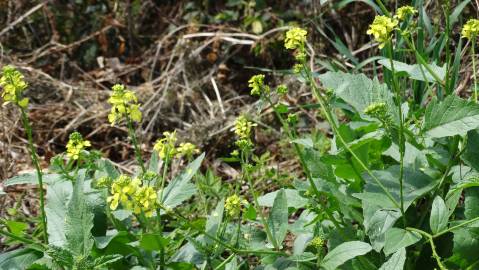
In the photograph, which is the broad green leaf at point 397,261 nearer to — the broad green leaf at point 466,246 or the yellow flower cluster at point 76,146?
the broad green leaf at point 466,246

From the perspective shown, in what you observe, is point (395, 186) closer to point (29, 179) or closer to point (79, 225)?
point (79, 225)

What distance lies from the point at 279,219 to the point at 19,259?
87cm

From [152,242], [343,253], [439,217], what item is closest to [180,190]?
[152,242]

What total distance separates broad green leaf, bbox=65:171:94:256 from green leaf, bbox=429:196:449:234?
3.34ft

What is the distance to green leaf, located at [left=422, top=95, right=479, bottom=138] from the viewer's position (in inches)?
79.8

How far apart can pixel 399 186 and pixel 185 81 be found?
2673 mm

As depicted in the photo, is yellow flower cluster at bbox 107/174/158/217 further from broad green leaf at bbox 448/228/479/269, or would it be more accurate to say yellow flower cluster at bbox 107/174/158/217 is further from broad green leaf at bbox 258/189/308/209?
broad green leaf at bbox 448/228/479/269

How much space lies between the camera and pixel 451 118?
207 cm

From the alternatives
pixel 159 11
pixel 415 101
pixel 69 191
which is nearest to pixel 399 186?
pixel 415 101

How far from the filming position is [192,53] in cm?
476

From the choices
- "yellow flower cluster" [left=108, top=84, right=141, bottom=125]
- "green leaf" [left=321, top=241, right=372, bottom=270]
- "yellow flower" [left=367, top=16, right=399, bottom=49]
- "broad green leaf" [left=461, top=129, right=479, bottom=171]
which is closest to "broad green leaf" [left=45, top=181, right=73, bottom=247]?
"yellow flower cluster" [left=108, top=84, right=141, bottom=125]

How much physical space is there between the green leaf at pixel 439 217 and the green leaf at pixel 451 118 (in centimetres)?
21

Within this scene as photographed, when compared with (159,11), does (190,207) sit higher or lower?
lower

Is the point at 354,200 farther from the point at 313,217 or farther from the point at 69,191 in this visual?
the point at 69,191
